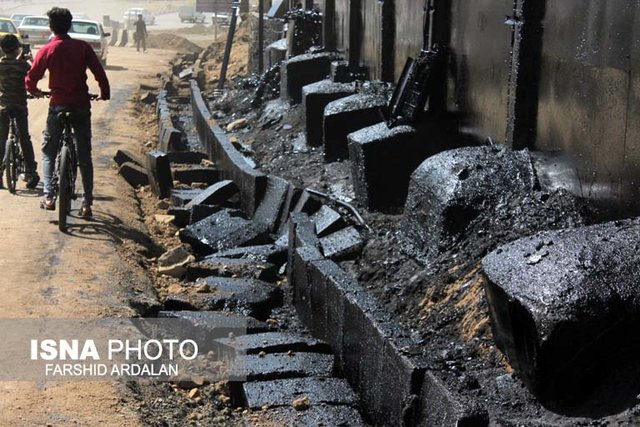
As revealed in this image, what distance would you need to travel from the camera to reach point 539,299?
5.14 m

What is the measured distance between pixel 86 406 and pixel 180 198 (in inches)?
297

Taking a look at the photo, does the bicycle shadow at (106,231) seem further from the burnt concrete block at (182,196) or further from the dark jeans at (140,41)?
the dark jeans at (140,41)

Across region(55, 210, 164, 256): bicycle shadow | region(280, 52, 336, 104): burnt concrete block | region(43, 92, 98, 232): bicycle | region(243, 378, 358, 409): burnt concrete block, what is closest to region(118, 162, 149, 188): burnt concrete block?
region(55, 210, 164, 256): bicycle shadow

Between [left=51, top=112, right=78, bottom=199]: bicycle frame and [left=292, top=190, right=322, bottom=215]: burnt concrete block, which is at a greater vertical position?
[left=51, top=112, right=78, bottom=199]: bicycle frame

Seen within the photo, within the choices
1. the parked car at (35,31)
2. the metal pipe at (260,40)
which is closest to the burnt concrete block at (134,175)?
the metal pipe at (260,40)

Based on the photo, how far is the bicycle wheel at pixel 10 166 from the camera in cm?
1197

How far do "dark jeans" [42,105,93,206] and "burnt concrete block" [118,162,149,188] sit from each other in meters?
3.70

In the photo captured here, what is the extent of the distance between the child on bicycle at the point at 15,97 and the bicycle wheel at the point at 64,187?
180 cm

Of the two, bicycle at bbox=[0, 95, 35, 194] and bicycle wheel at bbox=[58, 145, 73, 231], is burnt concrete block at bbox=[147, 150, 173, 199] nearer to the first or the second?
bicycle at bbox=[0, 95, 35, 194]

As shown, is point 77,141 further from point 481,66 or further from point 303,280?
point 481,66

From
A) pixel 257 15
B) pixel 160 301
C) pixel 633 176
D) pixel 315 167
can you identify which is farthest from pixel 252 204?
pixel 257 15

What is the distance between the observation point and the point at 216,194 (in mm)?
13109

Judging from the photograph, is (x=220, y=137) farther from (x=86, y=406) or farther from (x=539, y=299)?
(x=539, y=299)

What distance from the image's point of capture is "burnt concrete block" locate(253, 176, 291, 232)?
39.3 ft
